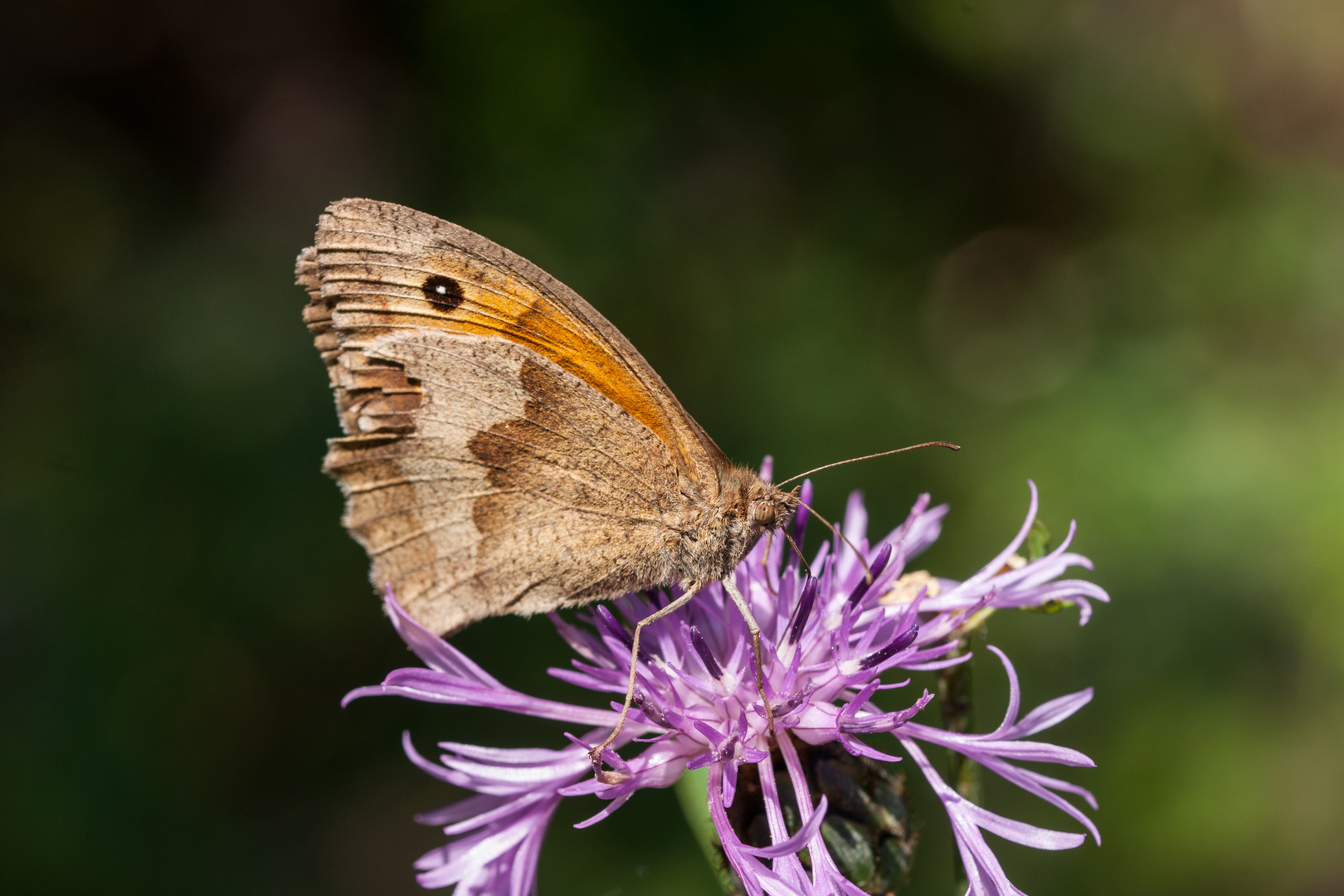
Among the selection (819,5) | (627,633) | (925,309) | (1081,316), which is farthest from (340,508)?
(1081,316)

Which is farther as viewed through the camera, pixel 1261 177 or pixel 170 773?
pixel 1261 177

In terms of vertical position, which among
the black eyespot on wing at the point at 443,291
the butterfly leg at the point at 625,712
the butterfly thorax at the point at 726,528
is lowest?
the butterfly leg at the point at 625,712

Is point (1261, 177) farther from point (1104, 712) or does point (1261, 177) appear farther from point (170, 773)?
point (170, 773)

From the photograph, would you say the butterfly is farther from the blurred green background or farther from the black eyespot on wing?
the blurred green background

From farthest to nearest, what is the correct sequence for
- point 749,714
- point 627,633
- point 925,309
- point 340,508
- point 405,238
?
point 925,309 → point 340,508 → point 405,238 → point 627,633 → point 749,714

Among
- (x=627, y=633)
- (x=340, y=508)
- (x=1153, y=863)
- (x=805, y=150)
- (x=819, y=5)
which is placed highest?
(x=819, y=5)

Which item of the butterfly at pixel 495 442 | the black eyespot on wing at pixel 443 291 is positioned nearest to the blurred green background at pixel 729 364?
the butterfly at pixel 495 442

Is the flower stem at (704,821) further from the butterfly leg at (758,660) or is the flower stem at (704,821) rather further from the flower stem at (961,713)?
the flower stem at (961,713)

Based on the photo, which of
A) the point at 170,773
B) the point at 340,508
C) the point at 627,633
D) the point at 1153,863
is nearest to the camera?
the point at 627,633
